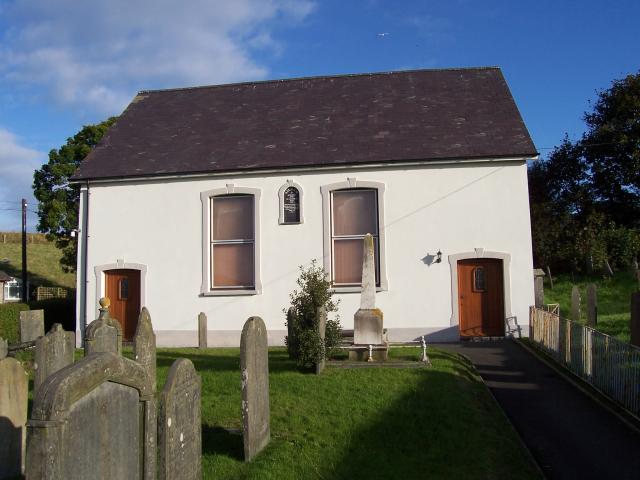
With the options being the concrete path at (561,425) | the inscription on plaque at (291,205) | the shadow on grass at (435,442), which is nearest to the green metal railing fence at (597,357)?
the concrete path at (561,425)

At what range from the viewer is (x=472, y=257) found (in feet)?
51.5

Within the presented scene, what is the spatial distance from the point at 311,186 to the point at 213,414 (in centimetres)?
955

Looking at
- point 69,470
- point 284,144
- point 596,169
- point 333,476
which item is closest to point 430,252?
point 284,144

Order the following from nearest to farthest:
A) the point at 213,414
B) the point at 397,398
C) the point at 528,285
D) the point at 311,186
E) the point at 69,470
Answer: the point at 69,470 → the point at 213,414 → the point at 397,398 → the point at 528,285 → the point at 311,186

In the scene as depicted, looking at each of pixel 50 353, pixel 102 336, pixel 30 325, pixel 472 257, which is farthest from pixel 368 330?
pixel 30 325

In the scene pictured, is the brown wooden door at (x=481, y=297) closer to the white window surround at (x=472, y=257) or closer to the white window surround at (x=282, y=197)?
the white window surround at (x=472, y=257)

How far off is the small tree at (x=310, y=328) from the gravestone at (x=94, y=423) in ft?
19.6

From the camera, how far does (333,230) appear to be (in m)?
16.6

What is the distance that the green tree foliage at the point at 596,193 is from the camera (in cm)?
3050

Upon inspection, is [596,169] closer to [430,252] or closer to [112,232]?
[430,252]

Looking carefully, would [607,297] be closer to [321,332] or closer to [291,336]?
[321,332]

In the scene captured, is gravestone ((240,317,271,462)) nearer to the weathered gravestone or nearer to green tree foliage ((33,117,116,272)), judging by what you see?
the weathered gravestone

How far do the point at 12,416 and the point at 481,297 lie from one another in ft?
41.4

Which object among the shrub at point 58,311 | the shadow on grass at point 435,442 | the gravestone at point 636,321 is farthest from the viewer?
the shrub at point 58,311
